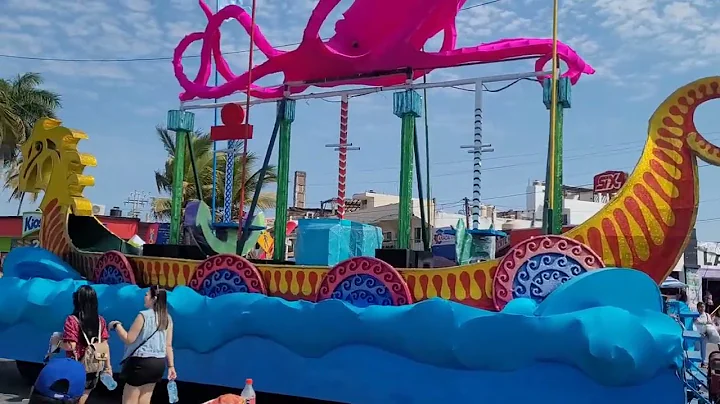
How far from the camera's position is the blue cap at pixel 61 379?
9.78 feet

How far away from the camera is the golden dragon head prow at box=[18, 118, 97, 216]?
8.41 metres

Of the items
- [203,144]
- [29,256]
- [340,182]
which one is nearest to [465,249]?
[340,182]

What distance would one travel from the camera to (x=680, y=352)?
5.00 meters

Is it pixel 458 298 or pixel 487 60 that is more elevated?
pixel 487 60

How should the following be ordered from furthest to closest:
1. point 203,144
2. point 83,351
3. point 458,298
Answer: point 203,144 < point 458,298 < point 83,351

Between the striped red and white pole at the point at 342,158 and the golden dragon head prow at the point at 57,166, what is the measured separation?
9.51 ft

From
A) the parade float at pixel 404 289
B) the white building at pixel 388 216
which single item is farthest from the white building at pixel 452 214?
the parade float at pixel 404 289

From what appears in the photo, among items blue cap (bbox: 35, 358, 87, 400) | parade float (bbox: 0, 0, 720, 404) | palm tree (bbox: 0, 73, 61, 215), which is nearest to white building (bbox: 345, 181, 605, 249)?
palm tree (bbox: 0, 73, 61, 215)

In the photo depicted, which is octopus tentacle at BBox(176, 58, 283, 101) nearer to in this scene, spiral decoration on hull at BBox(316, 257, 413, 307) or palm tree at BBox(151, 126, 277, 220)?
spiral decoration on hull at BBox(316, 257, 413, 307)

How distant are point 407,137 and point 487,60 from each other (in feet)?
3.61

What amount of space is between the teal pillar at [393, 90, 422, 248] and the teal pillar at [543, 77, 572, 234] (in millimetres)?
1360

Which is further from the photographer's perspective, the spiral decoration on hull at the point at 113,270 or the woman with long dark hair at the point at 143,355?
the spiral decoration on hull at the point at 113,270

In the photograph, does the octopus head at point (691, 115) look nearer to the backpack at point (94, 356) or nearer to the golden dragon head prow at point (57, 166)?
the backpack at point (94, 356)

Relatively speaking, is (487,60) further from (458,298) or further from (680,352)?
(680,352)
